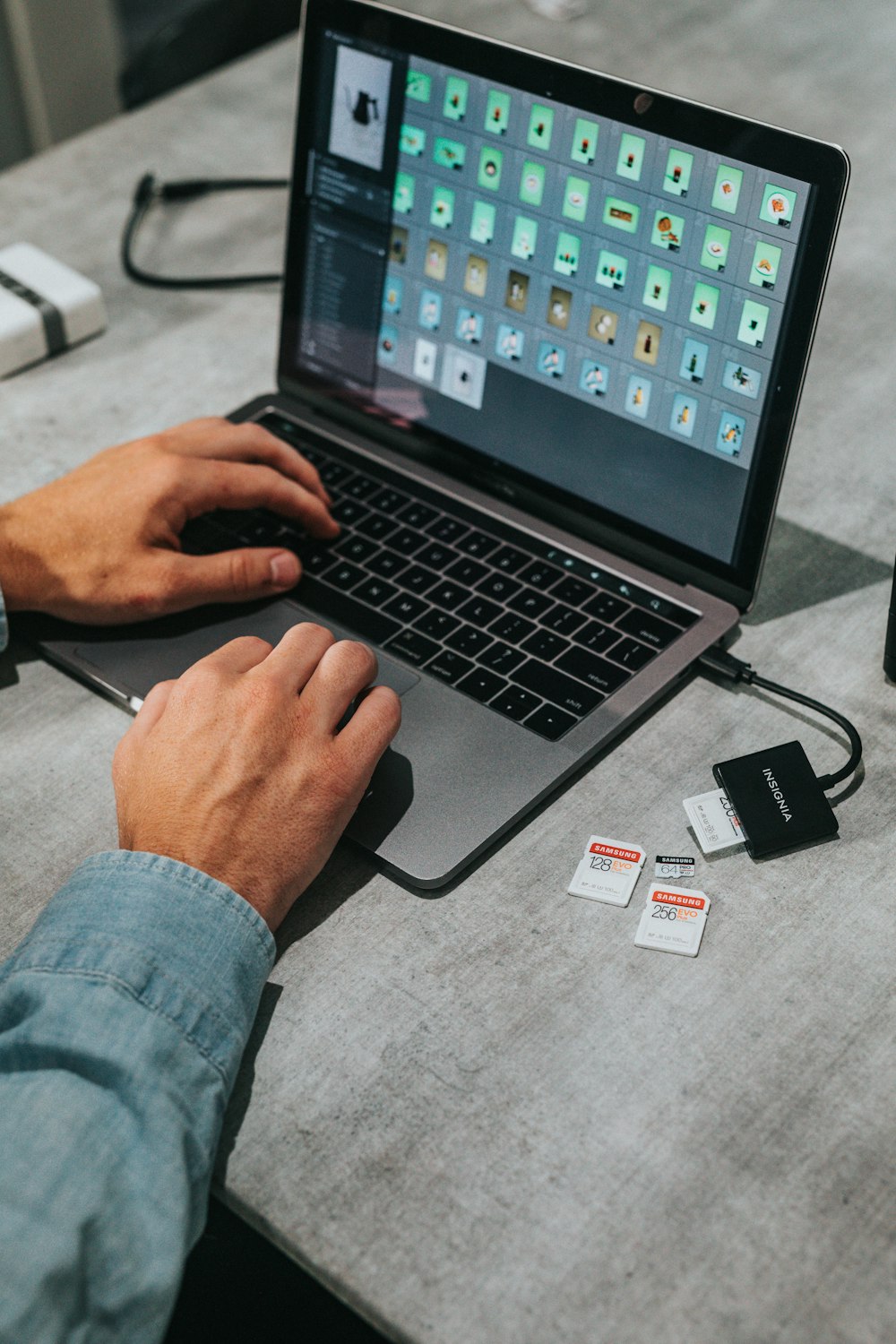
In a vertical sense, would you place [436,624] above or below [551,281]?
below

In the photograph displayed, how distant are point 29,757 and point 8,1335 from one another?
39 cm

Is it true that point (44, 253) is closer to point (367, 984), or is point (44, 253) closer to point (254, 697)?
point (254, 697)

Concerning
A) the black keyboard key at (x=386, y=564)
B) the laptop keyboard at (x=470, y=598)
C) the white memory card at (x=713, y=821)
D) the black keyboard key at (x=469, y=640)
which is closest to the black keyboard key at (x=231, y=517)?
the laptop keyboard at (x=470, y=598)

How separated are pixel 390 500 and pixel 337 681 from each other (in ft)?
0.79

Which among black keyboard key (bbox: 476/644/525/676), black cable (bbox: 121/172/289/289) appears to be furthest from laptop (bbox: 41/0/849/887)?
black cable (bbox: 121/172/289/289)

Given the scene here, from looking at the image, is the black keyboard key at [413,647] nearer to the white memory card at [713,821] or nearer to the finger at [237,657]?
the finger at [237,657]

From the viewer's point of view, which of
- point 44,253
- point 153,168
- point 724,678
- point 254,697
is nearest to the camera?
point 254,697

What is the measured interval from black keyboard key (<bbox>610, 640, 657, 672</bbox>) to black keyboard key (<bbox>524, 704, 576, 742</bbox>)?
0.21 feet

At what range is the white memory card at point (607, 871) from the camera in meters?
0.74

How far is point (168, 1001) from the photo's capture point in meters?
0.64

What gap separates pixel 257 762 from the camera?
2.44 feet

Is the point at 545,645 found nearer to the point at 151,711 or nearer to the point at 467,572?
the point at 467,572

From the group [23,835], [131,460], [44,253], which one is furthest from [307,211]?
[23,835]

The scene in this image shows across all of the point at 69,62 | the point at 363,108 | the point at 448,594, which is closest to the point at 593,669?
the point at 448,594
